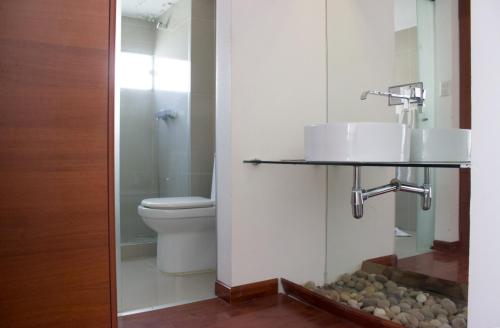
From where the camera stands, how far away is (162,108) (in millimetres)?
3102

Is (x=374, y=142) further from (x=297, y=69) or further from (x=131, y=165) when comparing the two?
(x=131, y=165)

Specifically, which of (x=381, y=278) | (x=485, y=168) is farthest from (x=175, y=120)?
(x=485, y=168)

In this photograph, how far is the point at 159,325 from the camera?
1710 millimetres

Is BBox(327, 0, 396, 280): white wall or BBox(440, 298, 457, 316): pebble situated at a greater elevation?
BBox(327, 0, 396, 280): white wall

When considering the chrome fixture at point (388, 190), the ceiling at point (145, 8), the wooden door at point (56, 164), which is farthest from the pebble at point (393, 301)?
the ceiling at point (145, 8)

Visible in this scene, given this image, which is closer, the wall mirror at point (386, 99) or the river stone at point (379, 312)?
the wall mirror at point (386, 99)

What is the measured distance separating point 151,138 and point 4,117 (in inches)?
77.4

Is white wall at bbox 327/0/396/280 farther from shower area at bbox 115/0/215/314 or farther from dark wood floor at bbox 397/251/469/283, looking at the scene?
shower area at bbox 115/0/215/314

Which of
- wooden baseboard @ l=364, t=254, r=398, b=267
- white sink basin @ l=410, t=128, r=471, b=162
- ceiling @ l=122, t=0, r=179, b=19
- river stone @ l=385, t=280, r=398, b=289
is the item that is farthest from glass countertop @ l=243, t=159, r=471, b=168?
ceiling @ l=122, t=0, r=179, b=19

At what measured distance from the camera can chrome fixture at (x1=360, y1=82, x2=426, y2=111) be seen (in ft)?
5.73

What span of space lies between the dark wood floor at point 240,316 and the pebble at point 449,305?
371mm

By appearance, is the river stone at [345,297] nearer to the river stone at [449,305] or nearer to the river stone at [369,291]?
the river stone at [369,291]

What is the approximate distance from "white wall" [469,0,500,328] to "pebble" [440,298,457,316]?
79 cm

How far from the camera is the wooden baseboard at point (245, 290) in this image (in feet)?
6.45
